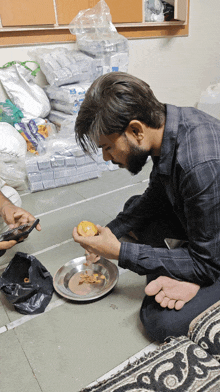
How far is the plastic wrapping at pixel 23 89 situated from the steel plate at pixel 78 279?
1868 millimetres

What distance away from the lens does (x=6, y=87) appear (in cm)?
308

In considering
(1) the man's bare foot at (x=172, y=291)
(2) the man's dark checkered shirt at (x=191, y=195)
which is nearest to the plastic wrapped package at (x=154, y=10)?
(2) the man's dark checkered shirt at (x=191, y=195)

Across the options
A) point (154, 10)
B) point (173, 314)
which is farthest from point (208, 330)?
point (154, 10)

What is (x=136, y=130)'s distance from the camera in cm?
122

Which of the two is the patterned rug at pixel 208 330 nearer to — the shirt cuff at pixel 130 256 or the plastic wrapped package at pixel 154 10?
the shirt cuff at pixel 130 256

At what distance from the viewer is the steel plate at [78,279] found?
5.21ft

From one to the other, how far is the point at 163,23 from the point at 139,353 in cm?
378

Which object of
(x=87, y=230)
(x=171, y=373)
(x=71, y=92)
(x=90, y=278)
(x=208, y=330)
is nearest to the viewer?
(x=171, y=373)

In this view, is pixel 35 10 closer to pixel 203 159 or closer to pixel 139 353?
pixel 203 159

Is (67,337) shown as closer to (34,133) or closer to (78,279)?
(78,279)

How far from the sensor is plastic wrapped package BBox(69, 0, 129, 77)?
3.14 m

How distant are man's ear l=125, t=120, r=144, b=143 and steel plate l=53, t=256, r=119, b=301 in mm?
791

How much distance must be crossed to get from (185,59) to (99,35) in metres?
1.65

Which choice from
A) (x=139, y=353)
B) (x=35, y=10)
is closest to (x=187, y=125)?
(x=139, y=353)
